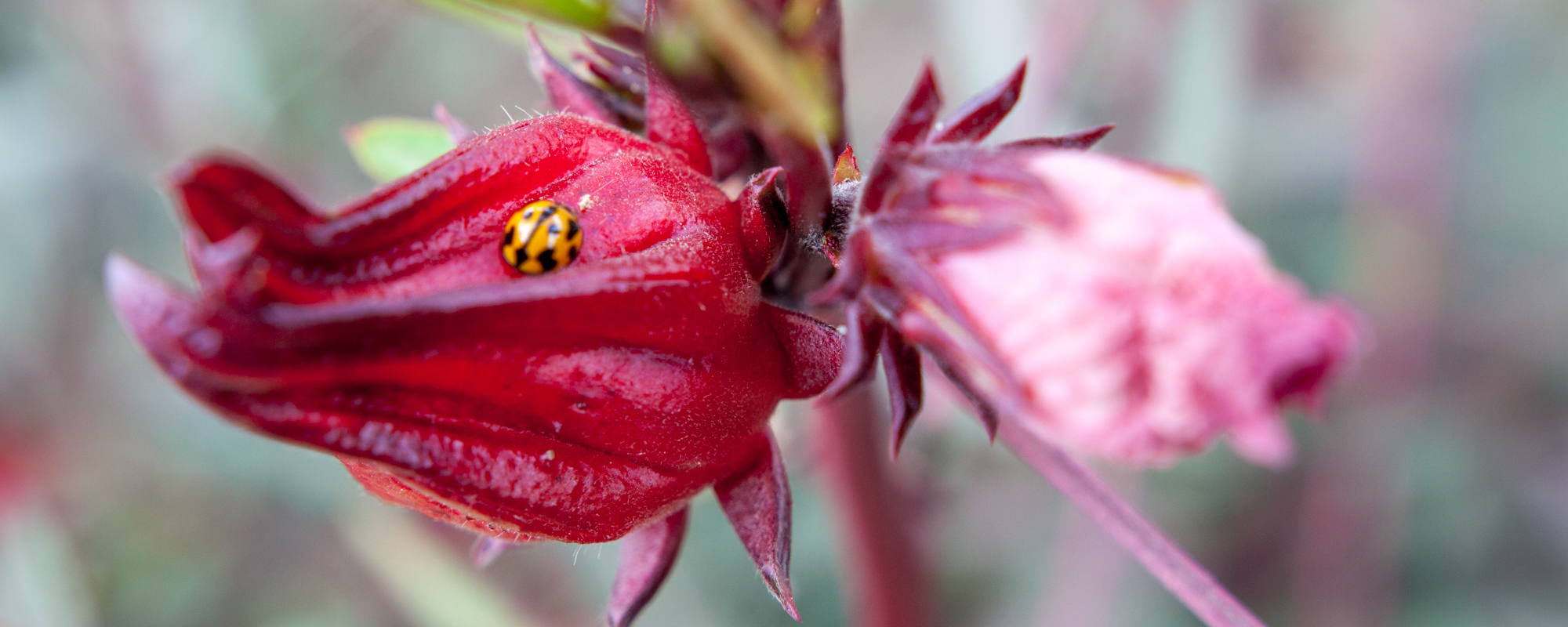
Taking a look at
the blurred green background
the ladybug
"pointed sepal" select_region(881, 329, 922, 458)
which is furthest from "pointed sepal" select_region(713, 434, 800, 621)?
the blurred green background

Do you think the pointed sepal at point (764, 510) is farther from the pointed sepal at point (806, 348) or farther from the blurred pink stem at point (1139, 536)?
the blurred pink stem at point (1139, 536)

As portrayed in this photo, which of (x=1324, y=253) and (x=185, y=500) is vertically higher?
(x=1324, y=253)

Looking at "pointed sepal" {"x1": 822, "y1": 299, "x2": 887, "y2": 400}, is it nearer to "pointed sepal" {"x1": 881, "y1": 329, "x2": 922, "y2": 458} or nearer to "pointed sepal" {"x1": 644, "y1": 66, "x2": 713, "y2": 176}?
"pointed sepal" {"x1": 881, "y1": 329, "x2": 922, "y2": 458}

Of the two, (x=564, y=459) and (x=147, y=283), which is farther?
(x=564, y=459)

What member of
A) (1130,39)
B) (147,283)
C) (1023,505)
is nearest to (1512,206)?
(1130,39)

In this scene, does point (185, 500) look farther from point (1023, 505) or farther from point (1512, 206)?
point (1512, 206)

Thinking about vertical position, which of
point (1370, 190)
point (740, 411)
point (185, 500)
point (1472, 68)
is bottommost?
point (185, 500)
